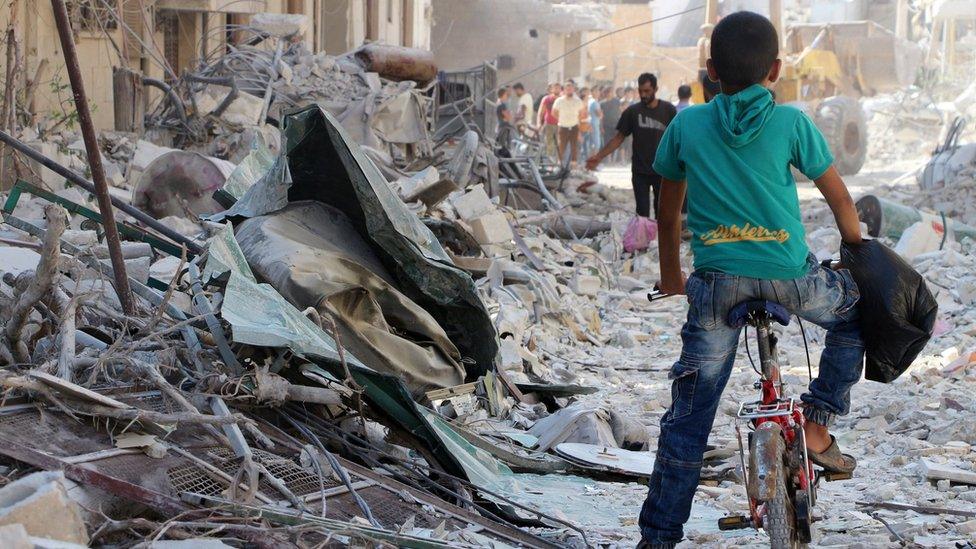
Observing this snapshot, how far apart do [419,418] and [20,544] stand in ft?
6.37

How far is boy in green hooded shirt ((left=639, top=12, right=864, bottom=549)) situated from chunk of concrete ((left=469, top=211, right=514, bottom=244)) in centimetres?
540

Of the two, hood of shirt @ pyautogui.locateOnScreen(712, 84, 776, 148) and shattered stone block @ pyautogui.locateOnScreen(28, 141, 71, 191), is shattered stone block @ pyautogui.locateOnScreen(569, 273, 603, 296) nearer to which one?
shattered stone block @ pyautogui.locateOnScreen(28, 141, 71, 191)

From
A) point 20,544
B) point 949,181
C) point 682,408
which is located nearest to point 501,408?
point 682,408

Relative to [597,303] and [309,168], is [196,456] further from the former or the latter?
[597,303]

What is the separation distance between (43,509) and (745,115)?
6.65ft

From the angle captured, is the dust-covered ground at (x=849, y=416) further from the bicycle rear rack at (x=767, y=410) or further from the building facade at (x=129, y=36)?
the building facade at (x=129, y=36)

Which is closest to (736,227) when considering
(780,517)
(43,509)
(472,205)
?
(780,517)

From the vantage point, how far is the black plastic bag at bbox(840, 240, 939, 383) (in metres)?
3.54

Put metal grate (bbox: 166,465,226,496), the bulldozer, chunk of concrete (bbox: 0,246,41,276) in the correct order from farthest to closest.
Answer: the bulldozer < chunk of concrete (bbox: 0,246,41,276) < metal grate (bbox: 166,465,226,496)

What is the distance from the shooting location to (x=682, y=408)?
3551 millimetres

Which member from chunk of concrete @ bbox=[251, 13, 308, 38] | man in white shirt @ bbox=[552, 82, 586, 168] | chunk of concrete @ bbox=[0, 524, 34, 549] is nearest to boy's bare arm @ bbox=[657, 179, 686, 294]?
chunk of concrete @ bbox=[0, 524, 34, 549]

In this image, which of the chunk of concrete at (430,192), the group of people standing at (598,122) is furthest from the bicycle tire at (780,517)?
the group of people standing at (598,122)

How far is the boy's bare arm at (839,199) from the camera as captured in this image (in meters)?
3.42

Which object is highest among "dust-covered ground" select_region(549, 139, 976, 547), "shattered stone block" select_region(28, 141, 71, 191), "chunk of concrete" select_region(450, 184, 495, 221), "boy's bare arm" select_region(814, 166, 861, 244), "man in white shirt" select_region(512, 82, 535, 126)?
"boy's bare arm" select_region(814, 166, 861, 244)
